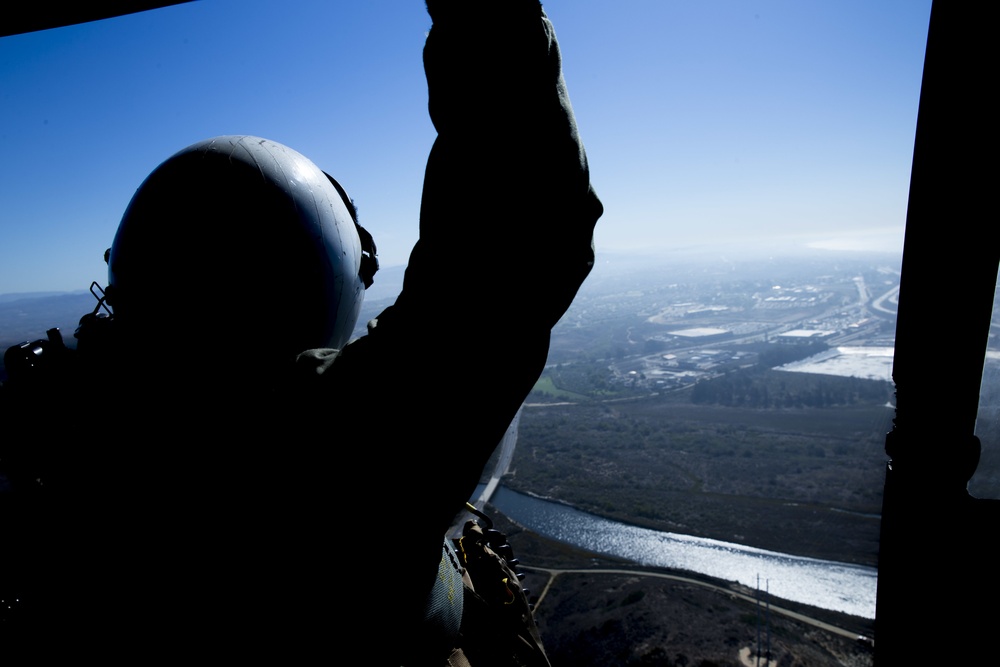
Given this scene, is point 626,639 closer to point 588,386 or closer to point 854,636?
point 854,636

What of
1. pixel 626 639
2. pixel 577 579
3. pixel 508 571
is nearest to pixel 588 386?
pixel 577 579

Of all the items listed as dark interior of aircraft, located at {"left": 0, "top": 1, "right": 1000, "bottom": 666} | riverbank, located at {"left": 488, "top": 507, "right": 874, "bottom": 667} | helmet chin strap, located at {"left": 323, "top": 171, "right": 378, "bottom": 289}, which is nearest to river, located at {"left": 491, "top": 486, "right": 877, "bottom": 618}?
riverbank, located at {"left": 488, "top": 507, "right": 874, "bottom": 667}

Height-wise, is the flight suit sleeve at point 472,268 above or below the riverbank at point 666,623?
above

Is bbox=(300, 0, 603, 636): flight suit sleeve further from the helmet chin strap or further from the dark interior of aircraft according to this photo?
the helmet chin strap

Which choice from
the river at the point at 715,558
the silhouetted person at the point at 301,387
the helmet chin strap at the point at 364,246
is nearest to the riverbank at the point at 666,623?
the river at the point at 715,558

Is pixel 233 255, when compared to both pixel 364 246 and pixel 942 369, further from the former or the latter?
pixel 942 369

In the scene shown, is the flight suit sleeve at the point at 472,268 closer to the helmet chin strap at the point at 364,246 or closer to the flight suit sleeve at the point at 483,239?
the flight suit sleeve at the point at 483,239
